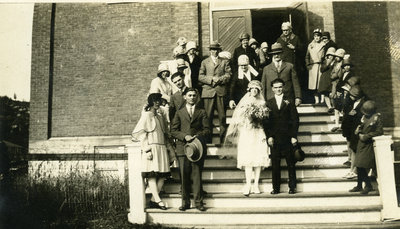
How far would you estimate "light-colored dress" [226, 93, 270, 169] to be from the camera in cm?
560

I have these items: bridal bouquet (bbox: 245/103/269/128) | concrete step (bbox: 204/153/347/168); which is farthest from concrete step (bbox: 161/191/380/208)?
bridal bouquet (bbox: 245/103/269/128)

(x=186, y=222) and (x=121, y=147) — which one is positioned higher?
(x=121, y=147)

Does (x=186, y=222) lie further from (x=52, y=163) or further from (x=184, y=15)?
(x=184, y=15)

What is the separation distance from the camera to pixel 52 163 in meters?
7.84

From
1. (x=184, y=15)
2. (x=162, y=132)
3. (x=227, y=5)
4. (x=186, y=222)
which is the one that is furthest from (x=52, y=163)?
(x=227, y=5)

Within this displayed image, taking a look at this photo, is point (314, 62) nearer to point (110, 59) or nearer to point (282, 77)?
point (282, 77)

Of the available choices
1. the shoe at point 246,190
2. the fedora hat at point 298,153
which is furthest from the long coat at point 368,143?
the shoe at point 246,190

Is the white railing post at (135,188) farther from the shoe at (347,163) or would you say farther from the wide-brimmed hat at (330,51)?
the wide-brimmed hat at (330,51)

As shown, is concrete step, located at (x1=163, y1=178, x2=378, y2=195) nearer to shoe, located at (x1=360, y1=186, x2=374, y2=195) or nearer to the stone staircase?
the stone staircase

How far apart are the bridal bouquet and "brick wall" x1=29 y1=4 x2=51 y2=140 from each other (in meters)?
6.77

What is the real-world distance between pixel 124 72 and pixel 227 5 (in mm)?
3400

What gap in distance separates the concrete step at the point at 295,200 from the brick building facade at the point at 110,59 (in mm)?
5181

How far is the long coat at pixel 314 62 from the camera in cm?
823

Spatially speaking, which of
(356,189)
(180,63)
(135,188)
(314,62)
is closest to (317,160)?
(356,189)
